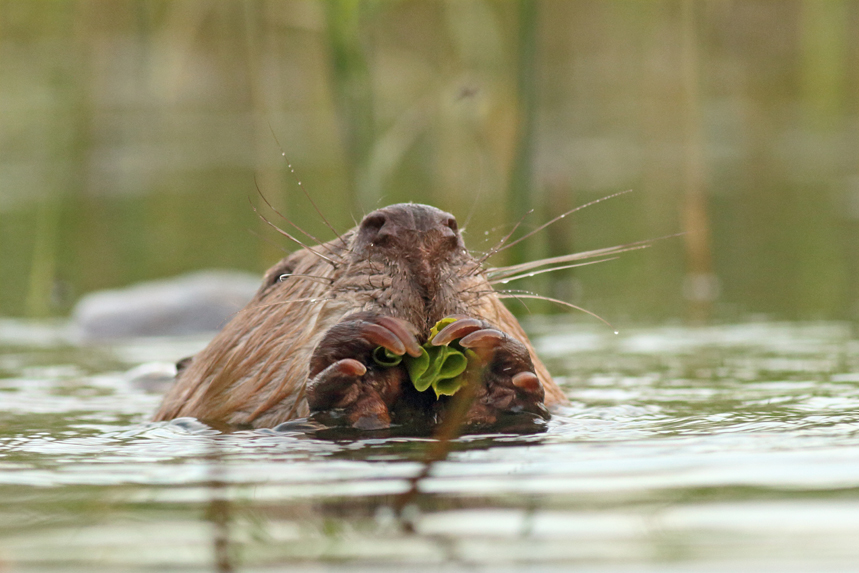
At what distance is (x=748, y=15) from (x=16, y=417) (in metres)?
17.4

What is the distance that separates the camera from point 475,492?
93.9 inches

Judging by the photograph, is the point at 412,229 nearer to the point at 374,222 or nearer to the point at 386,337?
the point at 374,222

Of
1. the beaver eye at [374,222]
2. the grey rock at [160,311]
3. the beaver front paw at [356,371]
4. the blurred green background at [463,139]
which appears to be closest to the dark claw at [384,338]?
the beaver front paw at [356,371]

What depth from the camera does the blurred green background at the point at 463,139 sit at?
19.3ft

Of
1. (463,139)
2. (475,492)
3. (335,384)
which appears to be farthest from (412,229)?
(463,139)

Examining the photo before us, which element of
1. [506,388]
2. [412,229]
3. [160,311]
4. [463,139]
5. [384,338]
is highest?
[463,139]

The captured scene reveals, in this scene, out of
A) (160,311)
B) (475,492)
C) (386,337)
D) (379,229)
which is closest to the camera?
(475,492)

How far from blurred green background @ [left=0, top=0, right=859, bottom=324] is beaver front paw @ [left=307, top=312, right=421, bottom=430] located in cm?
202

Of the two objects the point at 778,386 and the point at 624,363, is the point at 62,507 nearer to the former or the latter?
the point at 778,386

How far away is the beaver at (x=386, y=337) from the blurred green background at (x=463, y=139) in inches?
70.4

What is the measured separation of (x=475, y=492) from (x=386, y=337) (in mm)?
579

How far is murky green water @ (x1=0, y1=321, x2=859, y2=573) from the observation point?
200 cm

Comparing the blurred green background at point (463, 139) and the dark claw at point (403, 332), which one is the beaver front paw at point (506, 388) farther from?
the blurred green background at point (463, 139)

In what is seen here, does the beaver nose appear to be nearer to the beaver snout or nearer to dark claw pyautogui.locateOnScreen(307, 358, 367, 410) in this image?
the beaver snout
